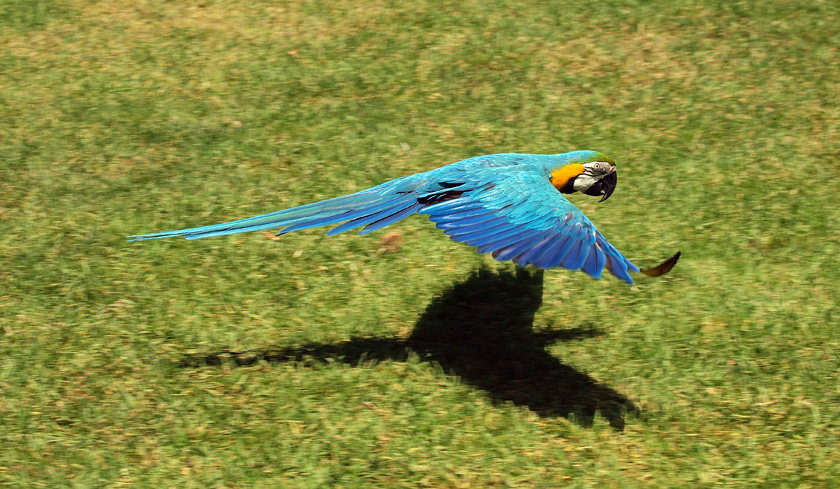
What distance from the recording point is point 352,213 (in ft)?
13.9

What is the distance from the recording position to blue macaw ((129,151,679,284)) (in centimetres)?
365

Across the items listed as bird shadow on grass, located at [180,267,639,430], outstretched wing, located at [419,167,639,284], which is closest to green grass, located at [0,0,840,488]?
bird shadow on grass, located at [180,267,639,430]

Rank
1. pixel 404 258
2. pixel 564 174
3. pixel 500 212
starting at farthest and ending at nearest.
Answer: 1. pixel 404 258
2. pixel 564 174
3. pixel 500 212

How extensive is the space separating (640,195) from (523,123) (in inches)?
50.0

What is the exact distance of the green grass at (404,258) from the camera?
3.91 metres

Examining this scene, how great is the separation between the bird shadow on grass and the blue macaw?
2.44 ft

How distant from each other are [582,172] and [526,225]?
1.08 m

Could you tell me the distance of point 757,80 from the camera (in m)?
6.92

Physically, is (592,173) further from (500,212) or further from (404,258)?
(404,258)

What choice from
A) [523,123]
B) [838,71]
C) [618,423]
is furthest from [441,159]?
[838,71]

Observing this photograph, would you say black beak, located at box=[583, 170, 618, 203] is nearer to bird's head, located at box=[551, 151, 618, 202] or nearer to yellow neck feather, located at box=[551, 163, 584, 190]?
bird's head, located at box=[551, 151, 618, 202]

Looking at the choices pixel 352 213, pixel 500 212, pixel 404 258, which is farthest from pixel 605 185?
pixel 352 213

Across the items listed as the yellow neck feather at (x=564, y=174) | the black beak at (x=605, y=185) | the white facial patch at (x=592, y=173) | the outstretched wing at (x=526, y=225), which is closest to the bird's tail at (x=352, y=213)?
the outstretched wing at (x=526, y=225)

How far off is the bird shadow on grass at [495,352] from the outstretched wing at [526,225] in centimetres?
86
